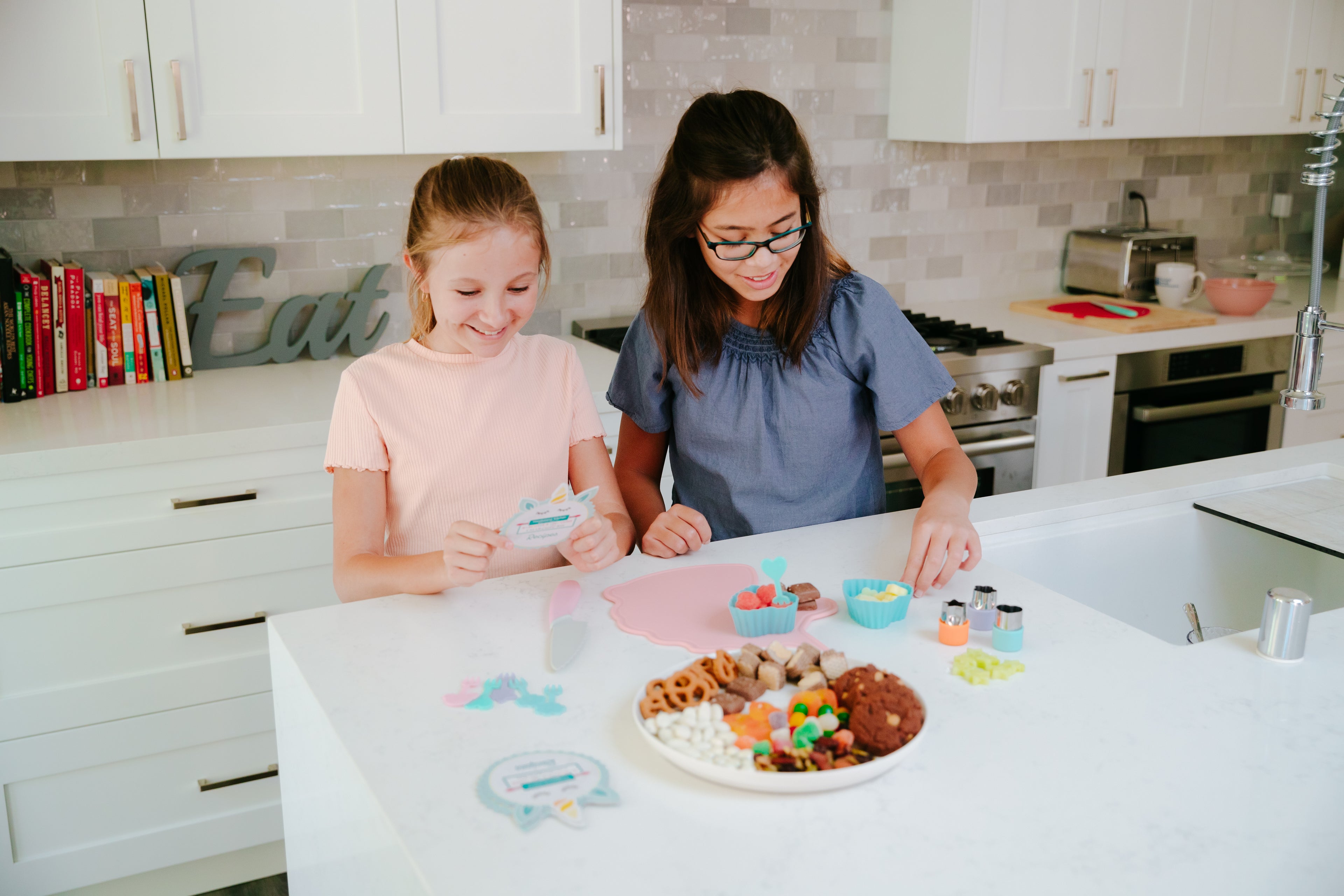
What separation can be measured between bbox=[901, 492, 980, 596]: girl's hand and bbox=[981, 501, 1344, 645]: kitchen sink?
229 millimetres

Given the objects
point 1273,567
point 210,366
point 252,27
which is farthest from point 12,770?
point 1273,567

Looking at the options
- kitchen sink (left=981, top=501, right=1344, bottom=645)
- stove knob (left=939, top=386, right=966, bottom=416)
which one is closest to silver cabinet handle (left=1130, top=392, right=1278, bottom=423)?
stove knob (left=939, top=386, right=966, bottom=416)

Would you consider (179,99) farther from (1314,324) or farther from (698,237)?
(1314,324)

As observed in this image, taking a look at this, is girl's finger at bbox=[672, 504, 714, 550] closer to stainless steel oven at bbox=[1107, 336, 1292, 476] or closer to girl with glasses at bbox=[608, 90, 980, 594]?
girl with glasses at bbox=[608, 90, 980, 594]

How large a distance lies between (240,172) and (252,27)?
1.59ft

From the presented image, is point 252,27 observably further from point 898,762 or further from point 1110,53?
point 1110,53

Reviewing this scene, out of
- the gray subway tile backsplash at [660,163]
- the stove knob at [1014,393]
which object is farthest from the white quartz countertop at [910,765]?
the stove knob at [1014,393]

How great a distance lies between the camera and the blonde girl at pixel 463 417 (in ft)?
4.48

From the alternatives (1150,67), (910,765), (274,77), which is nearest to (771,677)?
(910,765)

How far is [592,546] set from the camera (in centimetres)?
130

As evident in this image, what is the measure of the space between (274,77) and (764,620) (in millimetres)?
1751

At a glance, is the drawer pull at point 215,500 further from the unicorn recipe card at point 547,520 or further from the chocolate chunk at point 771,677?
the chocolate chunk at point 771,677

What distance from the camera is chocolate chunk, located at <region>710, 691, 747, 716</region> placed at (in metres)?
0.99

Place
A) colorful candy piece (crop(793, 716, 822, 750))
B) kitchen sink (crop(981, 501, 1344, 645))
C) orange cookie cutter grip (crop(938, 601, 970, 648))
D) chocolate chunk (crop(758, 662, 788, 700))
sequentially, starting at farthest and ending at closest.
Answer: kitchen sink (crop(981, 501, 1344, 645))
orange cookie cutter grip (crop(938, 601, 970, 648))
chocolate chunk (crop(758, 662, 788, 700))
colorful candy piece (crop(793, 716, 822, 750))
